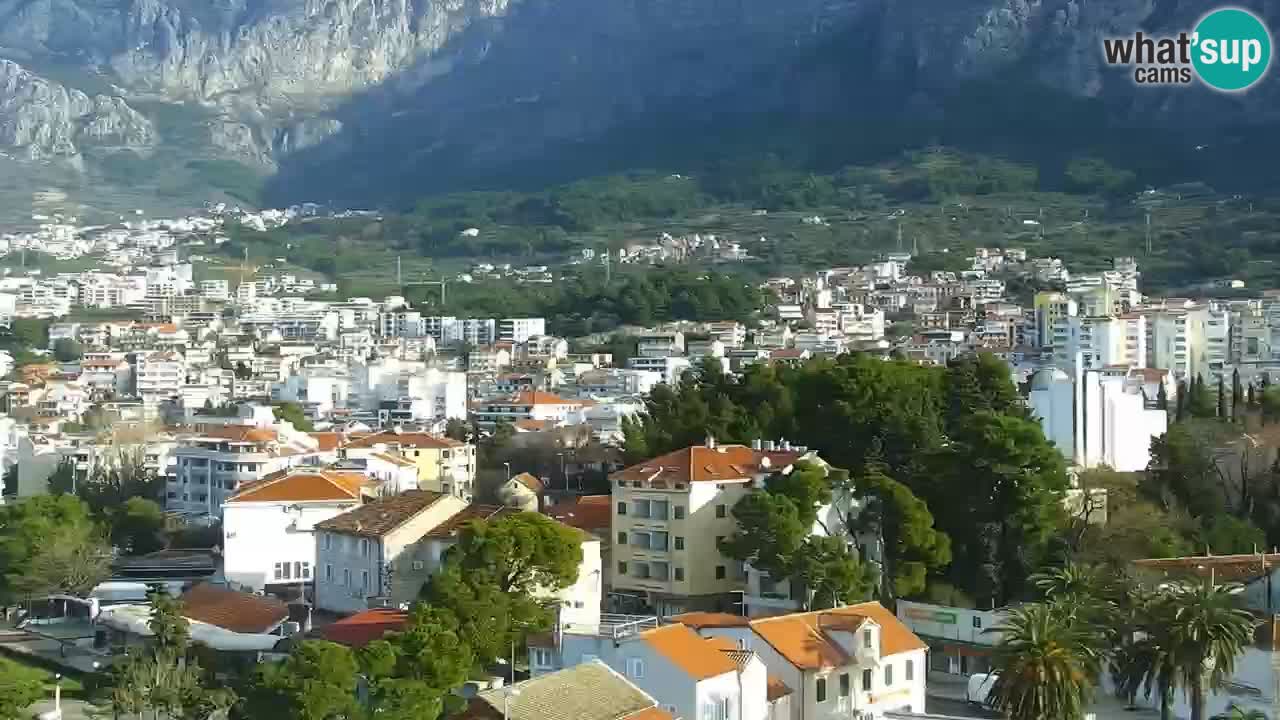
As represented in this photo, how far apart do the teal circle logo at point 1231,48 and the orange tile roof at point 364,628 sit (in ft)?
234

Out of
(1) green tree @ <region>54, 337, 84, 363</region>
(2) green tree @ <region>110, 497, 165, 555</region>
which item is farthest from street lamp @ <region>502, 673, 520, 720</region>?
(1) green tree @ <region>54, 337, 84, 363</region>

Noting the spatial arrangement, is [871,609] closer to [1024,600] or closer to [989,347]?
[1024,600]

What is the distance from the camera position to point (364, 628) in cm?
3062

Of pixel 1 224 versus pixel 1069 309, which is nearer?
pixel 1069 309

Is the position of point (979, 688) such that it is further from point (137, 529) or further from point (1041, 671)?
point (137, 529)

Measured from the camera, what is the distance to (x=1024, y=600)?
3369 centimetres

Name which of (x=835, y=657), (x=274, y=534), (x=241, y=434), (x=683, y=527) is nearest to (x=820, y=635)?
(x=835, y=657)

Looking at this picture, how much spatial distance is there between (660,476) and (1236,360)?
1887 inches

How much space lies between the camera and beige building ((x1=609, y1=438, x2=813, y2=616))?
3462 cm

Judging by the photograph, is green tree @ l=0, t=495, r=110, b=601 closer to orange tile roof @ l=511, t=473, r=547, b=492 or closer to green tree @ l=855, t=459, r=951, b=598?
orange tile roof @ l=511, t=473, r=547, b=492

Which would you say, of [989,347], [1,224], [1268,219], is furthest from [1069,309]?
[1,224]

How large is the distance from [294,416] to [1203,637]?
48651 millimetres

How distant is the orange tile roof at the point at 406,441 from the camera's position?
5456cm

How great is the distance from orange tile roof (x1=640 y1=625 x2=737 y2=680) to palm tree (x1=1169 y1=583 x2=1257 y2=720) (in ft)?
17.8
